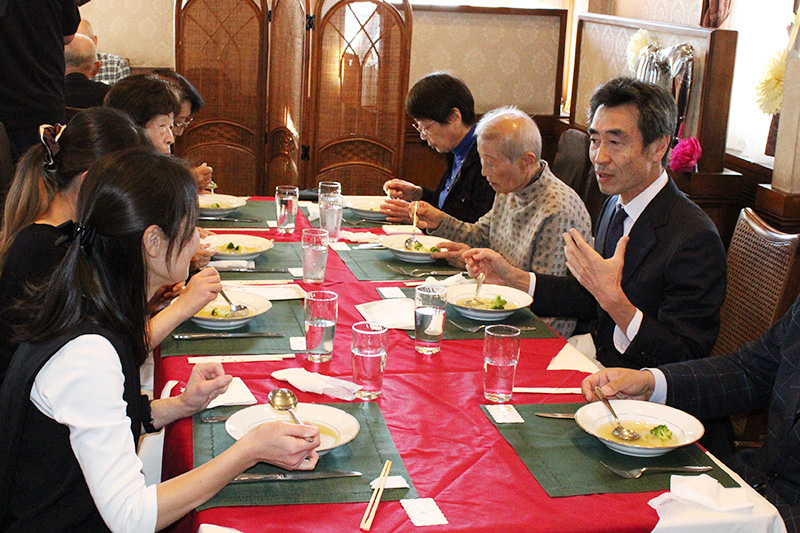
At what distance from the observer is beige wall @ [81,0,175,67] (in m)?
6.15

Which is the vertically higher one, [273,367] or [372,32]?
[372,32]

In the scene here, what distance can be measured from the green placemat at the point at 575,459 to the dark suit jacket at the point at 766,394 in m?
0.35

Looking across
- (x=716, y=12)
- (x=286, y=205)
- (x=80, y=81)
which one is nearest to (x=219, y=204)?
(x=286, y=205)

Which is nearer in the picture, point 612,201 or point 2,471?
point 2,471

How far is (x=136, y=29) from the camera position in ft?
20.4

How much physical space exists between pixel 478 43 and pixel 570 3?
0.72 metres

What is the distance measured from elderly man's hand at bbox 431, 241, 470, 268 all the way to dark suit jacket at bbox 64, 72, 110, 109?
89.2 inches

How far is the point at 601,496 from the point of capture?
4.56 ft

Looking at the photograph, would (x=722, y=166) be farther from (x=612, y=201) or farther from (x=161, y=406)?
Answer: (x=161, y=406)

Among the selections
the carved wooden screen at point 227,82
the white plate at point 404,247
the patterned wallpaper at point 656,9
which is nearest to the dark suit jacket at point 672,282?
the white plate at point 404,247

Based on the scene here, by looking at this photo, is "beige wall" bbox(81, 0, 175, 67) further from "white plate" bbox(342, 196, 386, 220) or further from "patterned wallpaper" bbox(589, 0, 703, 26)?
"white plate" bbox(342, 196, 386, 220)

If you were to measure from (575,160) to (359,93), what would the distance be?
135 cm

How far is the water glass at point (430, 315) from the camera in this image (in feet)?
6.59

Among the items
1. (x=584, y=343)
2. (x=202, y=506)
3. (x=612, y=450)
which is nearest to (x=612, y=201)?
(x=584, y=343)
